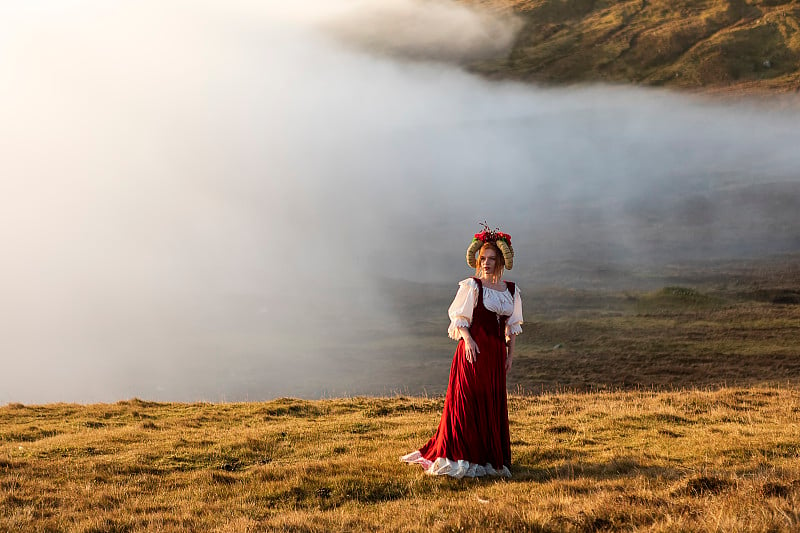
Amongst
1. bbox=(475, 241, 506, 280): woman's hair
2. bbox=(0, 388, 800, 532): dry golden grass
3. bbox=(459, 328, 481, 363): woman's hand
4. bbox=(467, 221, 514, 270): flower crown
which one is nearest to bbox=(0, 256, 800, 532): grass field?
bbox=(0, 388, 800, 532): dry golden grass

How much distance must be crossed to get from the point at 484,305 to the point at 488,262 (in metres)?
0.67

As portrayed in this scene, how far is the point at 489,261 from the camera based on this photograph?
421 inches

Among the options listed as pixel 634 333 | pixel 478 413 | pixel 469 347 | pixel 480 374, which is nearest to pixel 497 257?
pixel 469 347

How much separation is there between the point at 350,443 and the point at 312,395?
3850 centimetres

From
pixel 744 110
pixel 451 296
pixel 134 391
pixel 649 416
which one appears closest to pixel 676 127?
pixel 744 110

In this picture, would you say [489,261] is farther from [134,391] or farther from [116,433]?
[134,391]

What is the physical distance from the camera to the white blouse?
34.2ft

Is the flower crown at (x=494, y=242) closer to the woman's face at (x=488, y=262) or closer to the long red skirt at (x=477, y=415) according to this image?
the woman's face at (x=488, y=262)

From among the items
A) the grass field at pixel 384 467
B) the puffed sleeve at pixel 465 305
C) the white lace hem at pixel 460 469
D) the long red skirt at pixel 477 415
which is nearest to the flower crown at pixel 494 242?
the puffed sleeve at pixel 465 305

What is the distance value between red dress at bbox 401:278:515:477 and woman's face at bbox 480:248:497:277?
0.66ft

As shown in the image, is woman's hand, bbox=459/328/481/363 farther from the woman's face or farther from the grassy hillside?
the grassy hillside

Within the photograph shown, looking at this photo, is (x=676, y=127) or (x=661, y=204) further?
(x=676, y=127)

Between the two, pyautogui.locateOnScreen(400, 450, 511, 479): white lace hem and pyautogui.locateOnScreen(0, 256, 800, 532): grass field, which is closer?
pyautogui.locateOnScreen(0, 256, 800, 532): grass field

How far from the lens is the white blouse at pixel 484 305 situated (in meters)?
10.4
